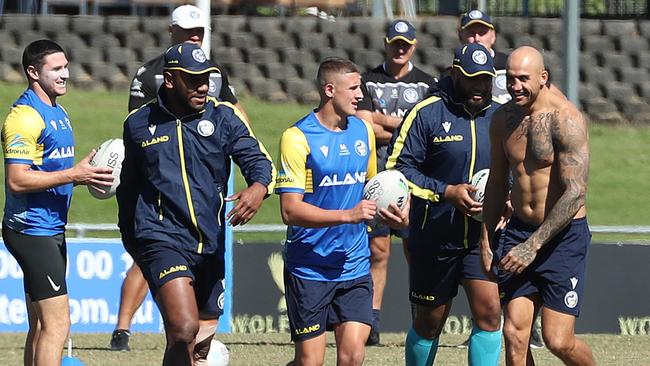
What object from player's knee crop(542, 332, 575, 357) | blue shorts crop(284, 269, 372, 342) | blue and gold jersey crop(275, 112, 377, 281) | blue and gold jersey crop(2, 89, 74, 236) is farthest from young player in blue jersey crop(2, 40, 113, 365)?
player's knee crop(542, 332, 575, 357)

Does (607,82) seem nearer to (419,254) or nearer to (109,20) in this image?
(109,20)

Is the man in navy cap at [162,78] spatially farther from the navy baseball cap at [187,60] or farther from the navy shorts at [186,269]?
the navy shorts at [186,269]

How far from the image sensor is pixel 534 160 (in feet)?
28.0

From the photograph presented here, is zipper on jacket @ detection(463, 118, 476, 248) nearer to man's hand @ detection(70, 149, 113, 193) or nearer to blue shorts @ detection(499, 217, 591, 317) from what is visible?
blue shorts @ detection(499, 217, 591, 317)

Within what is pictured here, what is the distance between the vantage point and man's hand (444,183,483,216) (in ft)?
29.5

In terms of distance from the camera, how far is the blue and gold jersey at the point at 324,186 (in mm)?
8469

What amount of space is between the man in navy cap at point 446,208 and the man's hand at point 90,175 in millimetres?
1880

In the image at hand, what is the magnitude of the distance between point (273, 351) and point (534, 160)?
3.69m

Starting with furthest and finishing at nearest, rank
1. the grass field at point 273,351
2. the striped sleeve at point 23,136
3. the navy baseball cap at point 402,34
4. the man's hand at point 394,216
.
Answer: the navy baseball cap at point 402,34 < the grass field at point 273,351 < the striped sleeve at point 23,136 < the man's hand at point 394,216

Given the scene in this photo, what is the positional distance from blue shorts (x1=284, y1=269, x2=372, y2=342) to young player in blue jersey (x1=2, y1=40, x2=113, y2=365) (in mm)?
1480

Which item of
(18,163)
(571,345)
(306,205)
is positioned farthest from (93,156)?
(571,345)

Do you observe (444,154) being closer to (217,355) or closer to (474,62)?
(474,62)

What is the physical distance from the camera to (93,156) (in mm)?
8797

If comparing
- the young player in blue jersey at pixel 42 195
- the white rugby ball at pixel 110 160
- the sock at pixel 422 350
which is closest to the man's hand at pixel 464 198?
the sock at pixel 422 350
